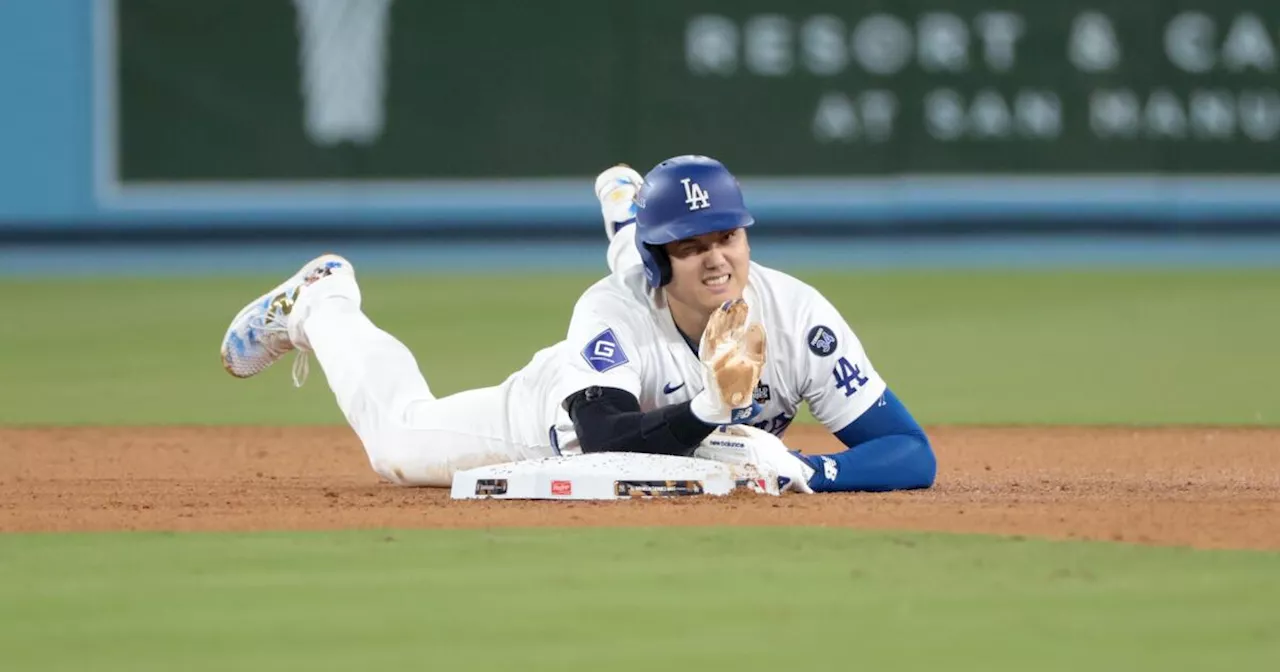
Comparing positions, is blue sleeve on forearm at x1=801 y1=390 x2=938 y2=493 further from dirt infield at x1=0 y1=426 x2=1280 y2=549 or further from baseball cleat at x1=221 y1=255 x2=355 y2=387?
baseball cleat at x1=221 y1=255 x2=355 y2=387

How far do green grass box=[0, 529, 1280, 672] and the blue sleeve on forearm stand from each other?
0.80m

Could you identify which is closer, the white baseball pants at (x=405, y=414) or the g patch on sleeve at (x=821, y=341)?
the g patch on sleeve at (x=821, y=341)

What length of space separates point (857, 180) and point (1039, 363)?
6.39 m

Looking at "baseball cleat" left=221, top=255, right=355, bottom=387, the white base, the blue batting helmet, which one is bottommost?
the white base

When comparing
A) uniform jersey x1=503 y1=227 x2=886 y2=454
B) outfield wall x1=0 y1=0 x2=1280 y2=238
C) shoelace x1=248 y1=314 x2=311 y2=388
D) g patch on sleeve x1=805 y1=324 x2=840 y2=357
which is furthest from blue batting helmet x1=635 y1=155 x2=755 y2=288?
outfield wall x1=0 y1=0 x2=1280 y2=238

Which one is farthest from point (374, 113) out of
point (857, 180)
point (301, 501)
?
point (301, 501)

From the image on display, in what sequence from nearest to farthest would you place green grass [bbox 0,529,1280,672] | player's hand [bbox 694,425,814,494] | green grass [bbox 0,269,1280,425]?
green grass [bbox 0,529,1280,672], player's hand [bbox 694,425,814,494], green grass [bbox 0,269,1280,425]

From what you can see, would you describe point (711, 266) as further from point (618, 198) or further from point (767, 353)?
point (618, 198)

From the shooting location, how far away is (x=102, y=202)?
17547mm

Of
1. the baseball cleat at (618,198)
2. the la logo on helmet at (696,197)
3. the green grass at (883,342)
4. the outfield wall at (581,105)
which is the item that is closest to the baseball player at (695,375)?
the la logo on helmet at (696,197)

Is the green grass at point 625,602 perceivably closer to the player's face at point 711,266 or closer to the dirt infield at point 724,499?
the dirt infield at point 724,499

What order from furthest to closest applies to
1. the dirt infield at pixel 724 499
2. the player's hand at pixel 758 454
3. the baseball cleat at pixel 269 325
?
the baseball cleat at pixel 269 325
the player's hand at pixel 758 454
the dirt infield at pixel 724 499

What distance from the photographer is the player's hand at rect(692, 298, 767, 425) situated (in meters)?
5.16

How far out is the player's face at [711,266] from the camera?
222 inches
